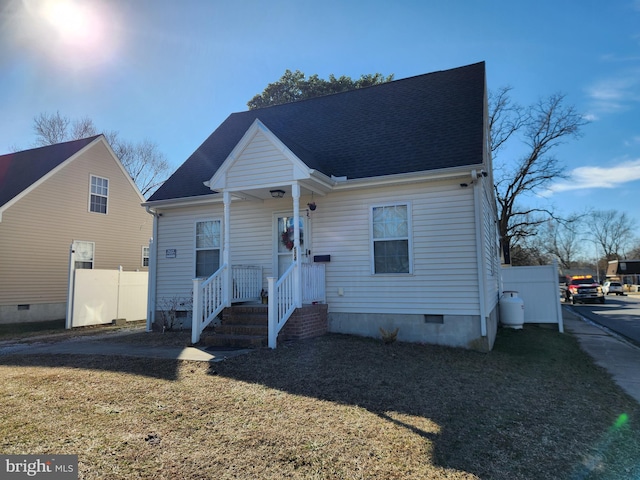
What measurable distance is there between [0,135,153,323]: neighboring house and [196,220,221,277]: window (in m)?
8.22

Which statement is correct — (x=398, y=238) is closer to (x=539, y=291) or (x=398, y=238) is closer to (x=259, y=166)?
(x=259, y=166)

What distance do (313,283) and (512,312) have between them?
6673mm

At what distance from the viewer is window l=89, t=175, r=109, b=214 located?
1680 cm

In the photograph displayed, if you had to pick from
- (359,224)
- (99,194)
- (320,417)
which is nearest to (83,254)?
(99,194)

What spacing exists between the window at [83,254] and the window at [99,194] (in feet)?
5.08

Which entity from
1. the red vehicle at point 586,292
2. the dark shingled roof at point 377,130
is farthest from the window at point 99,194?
the red vehicle at point 586,292

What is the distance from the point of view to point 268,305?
7641 mm

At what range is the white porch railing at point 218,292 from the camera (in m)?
8.13

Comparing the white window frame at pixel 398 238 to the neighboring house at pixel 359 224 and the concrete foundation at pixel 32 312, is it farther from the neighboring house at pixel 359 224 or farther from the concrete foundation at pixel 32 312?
the concrete foundation at pixel 32 312

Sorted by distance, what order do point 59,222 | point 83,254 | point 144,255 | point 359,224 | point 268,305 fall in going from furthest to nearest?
point 144,255 → point 83,254 → point 59,222 → point 359,224 → point 268,305

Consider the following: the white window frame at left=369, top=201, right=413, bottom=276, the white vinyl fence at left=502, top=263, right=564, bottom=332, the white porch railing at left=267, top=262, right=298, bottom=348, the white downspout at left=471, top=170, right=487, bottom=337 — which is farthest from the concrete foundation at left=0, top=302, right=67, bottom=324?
the white vinyl fence at left=502, top=263, right=564, bottom=332

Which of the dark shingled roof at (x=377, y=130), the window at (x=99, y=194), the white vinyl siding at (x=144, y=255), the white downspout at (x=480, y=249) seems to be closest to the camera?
the white downspout at (x=480, y=249)

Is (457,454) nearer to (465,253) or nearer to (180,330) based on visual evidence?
(465,253)

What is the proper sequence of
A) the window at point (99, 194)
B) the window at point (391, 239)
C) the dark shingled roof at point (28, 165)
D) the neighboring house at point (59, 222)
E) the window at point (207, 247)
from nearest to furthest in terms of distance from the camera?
the window at point (391, 239), the window at point (207, 247), the neighboring house at point (59, 222), the dark shingled roof at point (28, 165), the window at point (99, 194)
